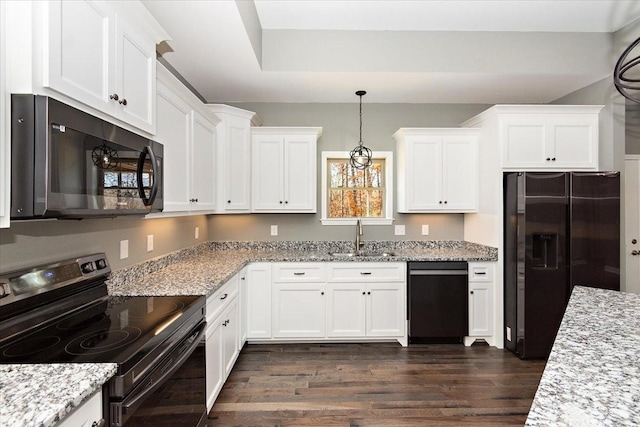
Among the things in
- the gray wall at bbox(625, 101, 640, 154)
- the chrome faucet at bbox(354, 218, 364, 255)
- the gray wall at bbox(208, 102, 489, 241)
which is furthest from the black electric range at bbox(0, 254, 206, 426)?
the gray wall at bbox(625, 101, 640, 154)

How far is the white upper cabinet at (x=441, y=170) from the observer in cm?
365

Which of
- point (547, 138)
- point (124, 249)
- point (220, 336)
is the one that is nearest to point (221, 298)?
point (220, 336)

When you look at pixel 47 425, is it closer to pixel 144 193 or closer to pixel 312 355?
pixel 144 193

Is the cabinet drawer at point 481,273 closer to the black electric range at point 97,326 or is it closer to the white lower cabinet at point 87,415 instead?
the black electric range at point 97,326

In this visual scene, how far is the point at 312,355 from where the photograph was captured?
3135 millimetres

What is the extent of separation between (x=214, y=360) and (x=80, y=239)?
108 centimetres

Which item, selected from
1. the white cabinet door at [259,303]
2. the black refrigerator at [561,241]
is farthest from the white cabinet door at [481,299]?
the white cabinet door at [259,303]

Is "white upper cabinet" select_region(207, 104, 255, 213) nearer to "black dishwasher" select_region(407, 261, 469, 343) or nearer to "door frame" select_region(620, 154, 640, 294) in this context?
"black dishwasher" select_region(407, 261, 469, 343)

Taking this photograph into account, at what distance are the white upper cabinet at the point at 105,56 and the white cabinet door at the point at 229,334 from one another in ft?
4.62

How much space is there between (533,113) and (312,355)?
3127mm

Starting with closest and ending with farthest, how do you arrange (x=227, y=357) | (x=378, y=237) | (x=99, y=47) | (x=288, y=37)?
(x=99, y=47) < (x=227, y=357) < (x=288, y=37) < (x=378, y=237)

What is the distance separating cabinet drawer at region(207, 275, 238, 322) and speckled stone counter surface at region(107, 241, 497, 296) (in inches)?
2.6

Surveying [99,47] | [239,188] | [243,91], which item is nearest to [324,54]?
[243,91]

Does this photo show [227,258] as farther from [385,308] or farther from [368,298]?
[385,308]
